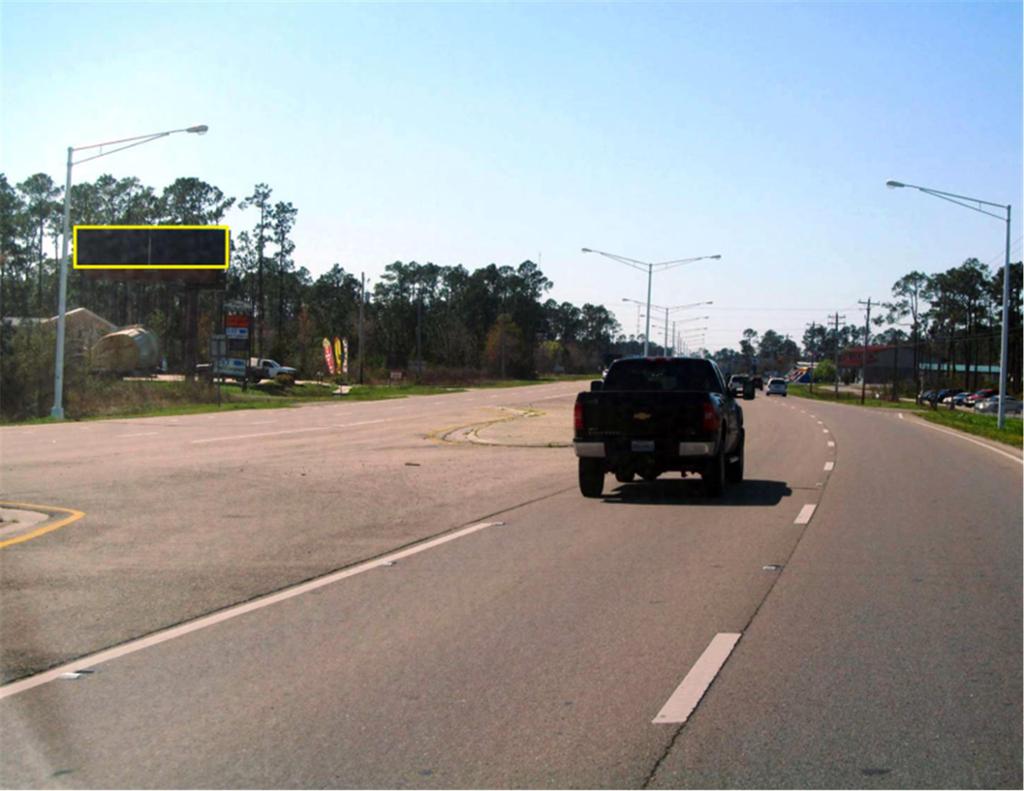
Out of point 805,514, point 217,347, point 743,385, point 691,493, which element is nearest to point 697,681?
point 805,514

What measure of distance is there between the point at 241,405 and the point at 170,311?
62787 millimetres

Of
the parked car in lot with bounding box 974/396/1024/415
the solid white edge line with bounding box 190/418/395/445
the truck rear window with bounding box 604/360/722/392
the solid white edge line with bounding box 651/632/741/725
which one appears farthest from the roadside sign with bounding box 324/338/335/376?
the solid white edge line with bounding box 651/632/741/725

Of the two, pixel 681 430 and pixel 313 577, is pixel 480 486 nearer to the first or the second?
pixel 681 430

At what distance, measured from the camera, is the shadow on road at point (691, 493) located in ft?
55.6

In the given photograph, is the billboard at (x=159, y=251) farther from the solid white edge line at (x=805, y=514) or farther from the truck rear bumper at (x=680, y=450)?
the solid white edge line at (x=805, y=514)

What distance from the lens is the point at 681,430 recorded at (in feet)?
54.7

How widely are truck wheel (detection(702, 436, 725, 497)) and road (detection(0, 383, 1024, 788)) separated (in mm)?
350

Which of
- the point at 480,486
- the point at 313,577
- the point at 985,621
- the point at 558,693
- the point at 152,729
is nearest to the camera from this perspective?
the point at 152,729

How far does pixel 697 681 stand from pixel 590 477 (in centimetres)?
1008

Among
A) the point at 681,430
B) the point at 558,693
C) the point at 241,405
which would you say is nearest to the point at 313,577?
the point at 558,693

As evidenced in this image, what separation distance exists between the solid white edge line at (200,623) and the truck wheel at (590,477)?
187 inches

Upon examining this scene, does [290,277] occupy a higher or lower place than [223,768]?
higher

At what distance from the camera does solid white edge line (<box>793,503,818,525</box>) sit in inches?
578

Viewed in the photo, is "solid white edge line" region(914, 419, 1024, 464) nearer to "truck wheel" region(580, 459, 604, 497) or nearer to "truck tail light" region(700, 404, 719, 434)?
"truck tail light" region(700, 404, 719, 434)
